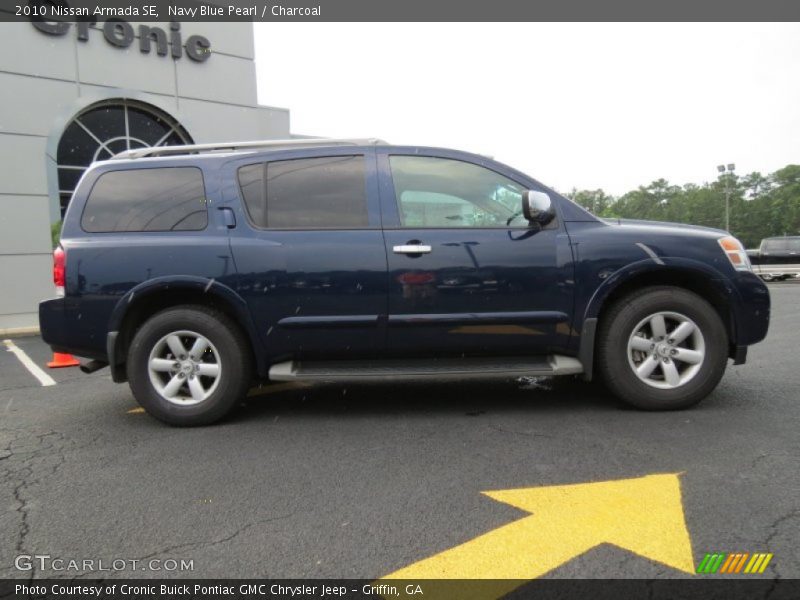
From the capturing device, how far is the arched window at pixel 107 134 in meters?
12.1

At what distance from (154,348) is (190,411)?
1.59 feet

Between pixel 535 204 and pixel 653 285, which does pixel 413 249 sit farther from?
pixel 653 285

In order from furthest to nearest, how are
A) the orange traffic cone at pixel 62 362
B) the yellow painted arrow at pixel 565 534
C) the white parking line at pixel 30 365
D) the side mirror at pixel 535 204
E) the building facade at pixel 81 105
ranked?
the building facade at pixel 81 105, the orange traffic cone at pixel 62 362, the white parking line at pixel 30 365, the side mirror at pixel 535 204, the yellow painted arrow at pixel 565 534

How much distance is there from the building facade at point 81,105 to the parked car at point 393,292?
867cm

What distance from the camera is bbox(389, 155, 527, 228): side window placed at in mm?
3932

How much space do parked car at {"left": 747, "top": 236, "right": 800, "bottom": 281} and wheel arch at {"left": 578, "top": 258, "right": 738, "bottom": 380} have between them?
59.9ft

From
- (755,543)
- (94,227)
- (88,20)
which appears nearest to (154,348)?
(94,227)

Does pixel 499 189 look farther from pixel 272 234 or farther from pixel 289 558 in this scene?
pixel 289 558

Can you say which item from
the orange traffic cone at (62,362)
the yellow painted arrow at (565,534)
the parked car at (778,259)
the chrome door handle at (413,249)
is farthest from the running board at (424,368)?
the parked car at (778,259)

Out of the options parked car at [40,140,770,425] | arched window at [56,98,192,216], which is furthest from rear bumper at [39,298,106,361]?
arched window at [56,98,192,216]

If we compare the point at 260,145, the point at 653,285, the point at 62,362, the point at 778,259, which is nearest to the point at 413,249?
the point at 260,145

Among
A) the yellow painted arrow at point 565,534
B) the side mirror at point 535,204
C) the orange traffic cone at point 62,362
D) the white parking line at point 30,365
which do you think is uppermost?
the side mirror at point 535,204

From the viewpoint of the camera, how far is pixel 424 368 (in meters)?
3.87

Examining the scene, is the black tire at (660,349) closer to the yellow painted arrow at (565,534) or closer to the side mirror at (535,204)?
the side mirror at (535,204)
